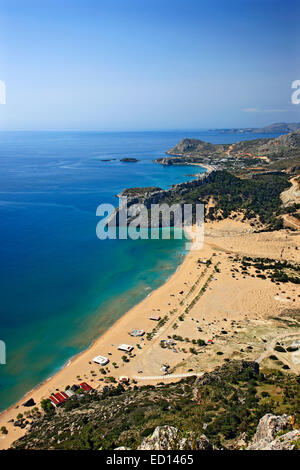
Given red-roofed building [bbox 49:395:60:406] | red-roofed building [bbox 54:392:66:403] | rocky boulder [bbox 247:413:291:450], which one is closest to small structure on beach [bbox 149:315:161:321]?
red-roofed building [bbox 54:392:66:403]

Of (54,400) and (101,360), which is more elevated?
(101,360)

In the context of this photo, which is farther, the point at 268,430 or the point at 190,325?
the point at 190,325

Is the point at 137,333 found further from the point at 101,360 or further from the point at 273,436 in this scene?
the point at 273,436

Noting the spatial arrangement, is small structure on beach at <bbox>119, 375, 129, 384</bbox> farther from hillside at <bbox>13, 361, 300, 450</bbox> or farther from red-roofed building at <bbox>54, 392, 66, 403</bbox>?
red-roofed building at <bbox>54, 392, 66, 403</bbox>

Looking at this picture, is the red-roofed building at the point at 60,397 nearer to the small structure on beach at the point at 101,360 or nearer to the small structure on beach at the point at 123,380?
the small structure on beach at the point at 101,360

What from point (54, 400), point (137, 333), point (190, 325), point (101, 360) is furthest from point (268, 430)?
point (137, 333)

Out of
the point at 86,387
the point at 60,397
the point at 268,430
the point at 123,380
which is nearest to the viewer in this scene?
the point at 268,430
